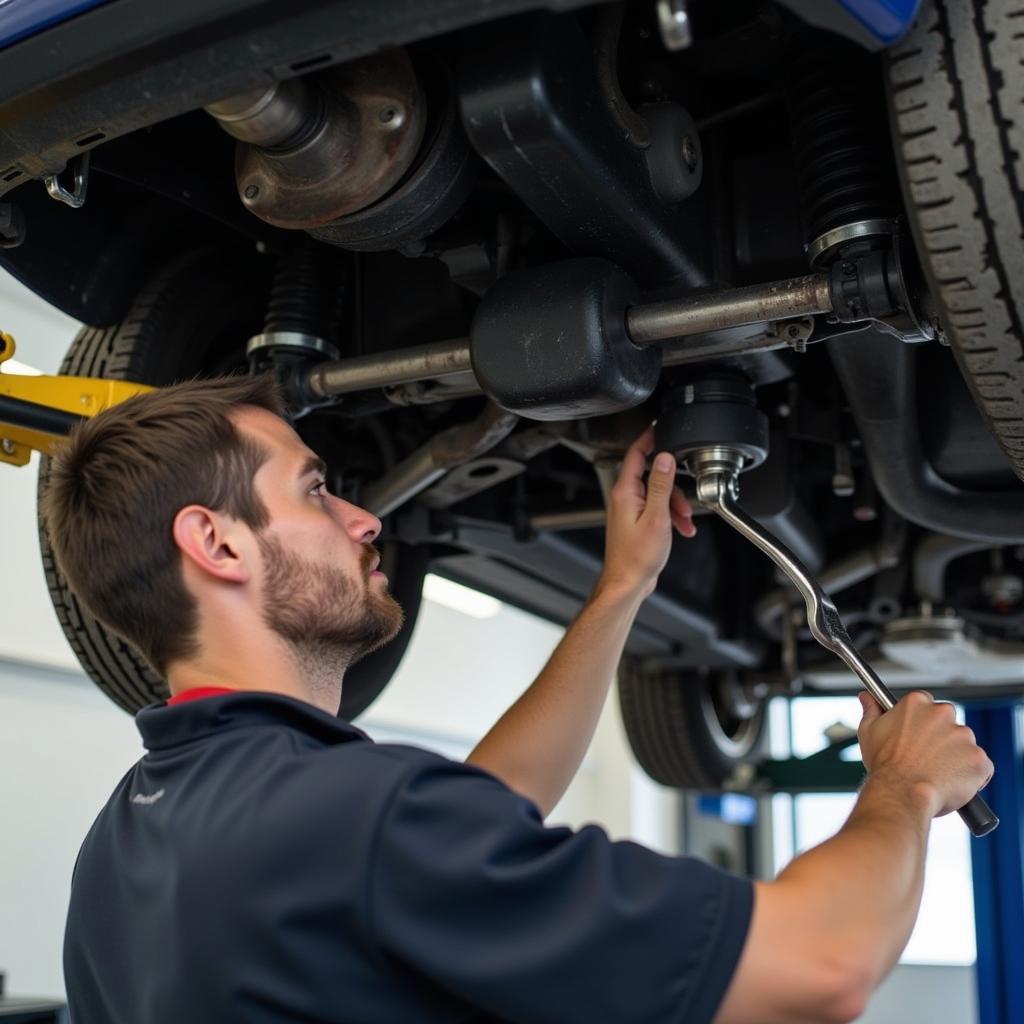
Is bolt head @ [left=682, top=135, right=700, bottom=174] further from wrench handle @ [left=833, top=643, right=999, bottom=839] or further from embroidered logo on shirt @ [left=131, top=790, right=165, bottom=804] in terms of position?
embroidered logo on shirt @ [left=131, top=790, right=165, bottom=804]

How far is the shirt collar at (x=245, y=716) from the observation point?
1.04 metres

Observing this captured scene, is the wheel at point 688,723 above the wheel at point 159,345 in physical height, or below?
below

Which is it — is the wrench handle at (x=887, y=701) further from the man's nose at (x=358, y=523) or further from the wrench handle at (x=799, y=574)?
the man's nose at (x=358, y=523)

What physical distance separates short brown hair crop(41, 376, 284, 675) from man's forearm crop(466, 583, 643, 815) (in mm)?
443

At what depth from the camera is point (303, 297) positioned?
5.06ft

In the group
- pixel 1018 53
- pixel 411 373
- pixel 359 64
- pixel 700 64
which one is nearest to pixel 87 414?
pixel 411 373

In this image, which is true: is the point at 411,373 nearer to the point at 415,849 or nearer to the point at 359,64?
the point at 359,64

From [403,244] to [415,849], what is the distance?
67 cm

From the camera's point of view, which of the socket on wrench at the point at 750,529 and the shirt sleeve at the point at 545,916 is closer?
the shirt sleeve at the point at 545,916

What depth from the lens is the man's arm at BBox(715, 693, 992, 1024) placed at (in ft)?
2.69

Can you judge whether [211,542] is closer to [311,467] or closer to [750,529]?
[311,467]

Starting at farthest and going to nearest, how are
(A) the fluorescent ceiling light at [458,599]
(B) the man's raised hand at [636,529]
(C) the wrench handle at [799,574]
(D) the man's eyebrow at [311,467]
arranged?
(A) the fluorescent ceiling light at [458,599] < (B) the man's raised hand at [636,529] < (C) the wrench handle at [799,574] < (D) the man's eyebrow at [311,467]

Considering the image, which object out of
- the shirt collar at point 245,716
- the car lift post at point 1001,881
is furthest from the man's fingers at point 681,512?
the car lift post at point 1001,881

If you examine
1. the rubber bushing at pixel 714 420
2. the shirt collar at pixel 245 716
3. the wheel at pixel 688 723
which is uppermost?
the rubber bushing at pixel 714 420
